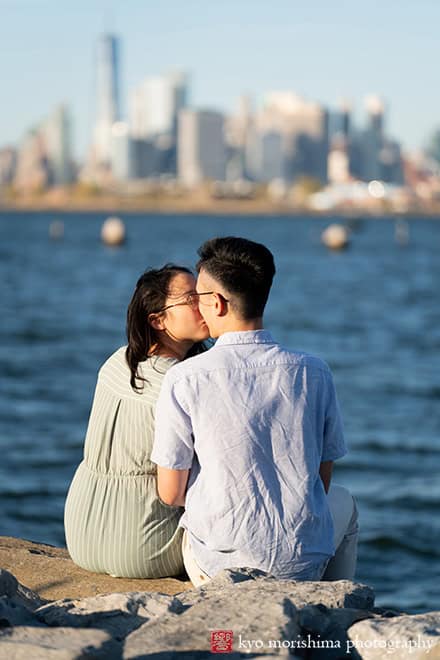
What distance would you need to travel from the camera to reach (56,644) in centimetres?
228

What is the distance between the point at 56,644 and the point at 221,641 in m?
0.34

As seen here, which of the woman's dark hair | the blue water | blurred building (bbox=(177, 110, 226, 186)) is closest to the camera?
the woman's dark hair

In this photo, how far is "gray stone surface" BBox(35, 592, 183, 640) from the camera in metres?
2.61

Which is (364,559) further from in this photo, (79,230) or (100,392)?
(79,230)

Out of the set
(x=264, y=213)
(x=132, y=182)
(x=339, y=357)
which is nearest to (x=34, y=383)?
(x=339, y=357)

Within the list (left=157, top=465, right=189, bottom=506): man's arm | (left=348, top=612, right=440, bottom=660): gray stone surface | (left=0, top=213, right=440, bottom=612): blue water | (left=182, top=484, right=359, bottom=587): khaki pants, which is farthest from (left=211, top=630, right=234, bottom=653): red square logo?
(left=0, top=213, right=440, bottom=612): blue water

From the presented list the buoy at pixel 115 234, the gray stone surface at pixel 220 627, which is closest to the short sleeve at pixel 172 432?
the gray stone surface at pixel 220 627

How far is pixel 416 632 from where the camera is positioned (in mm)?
2553

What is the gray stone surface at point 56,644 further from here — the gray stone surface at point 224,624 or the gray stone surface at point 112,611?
the gray stone surface at point 112,611

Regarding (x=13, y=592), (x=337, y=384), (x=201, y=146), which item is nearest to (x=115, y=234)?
(x=337, y=384)

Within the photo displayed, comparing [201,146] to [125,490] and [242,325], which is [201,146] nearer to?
[125,490]

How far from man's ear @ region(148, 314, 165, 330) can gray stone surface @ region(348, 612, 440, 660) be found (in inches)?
51.4

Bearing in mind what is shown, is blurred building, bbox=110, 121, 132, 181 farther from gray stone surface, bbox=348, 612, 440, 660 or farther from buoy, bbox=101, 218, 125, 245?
gray stone surface, bbox=348, 612, 440, 660

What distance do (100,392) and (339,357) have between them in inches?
583
